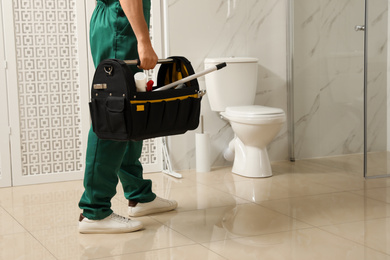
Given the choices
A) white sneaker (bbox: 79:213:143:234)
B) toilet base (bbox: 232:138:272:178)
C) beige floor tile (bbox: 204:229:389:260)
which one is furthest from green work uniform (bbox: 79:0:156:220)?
toilet base (bbox: 232:138:272:178)

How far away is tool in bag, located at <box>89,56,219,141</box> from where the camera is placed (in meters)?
2.09

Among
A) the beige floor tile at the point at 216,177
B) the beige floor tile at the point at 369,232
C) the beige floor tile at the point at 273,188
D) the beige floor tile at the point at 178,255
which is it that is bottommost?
the beige floor tile at the point at 216,177

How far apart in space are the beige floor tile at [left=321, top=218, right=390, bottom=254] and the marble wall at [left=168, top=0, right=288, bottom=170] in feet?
5.23

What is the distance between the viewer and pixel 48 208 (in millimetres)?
2924

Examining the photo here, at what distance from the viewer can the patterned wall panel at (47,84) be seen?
3.45 m

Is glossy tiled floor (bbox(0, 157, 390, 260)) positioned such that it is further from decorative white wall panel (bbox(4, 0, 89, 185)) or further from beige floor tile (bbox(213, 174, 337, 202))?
decorative white wall panel (bbox(4, 0, 89, 185))

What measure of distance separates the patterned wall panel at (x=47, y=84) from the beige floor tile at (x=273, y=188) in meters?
1.04

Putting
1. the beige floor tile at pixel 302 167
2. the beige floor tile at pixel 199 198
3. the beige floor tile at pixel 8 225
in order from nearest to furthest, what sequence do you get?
the beige floor tile at pixel 8 225
the beige floor tile at pixel 199 198
the beige floor tile at pixel 302 167

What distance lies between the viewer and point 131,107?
6.82 feet

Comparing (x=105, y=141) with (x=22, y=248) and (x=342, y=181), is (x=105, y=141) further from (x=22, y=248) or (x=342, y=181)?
(x=342, y=181)

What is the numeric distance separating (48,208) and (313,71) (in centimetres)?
202

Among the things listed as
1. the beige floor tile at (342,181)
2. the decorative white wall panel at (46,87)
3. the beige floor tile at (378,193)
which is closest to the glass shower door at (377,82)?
the beige floor tile at (342,181)

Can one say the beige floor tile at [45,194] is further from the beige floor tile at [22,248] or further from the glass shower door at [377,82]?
the glass shower door at [377,82]

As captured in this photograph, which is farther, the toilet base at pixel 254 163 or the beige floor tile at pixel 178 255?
the toilet base at pixel 254 163
